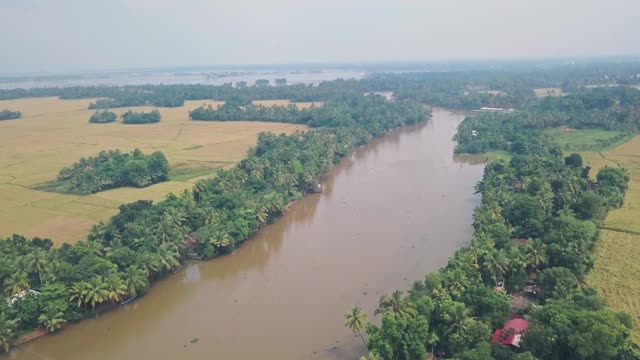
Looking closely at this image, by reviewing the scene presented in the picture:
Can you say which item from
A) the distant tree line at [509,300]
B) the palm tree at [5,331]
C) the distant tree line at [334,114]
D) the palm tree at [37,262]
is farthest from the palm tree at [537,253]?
the distant tree line at [334,114]

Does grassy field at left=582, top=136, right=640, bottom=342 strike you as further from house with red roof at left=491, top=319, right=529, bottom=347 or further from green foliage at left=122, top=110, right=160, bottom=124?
green foliage at left=122, top=110, right=160, bottom=124

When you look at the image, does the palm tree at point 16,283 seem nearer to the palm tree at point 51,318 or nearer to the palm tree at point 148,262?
the palm tree at point 51,318

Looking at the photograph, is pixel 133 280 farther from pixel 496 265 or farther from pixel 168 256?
pixel 496 265

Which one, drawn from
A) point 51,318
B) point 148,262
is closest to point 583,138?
point 148,262

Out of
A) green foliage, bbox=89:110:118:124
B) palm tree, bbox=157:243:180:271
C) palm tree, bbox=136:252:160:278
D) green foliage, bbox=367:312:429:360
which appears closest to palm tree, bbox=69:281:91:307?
palm tree, bbox=136:252:160:278

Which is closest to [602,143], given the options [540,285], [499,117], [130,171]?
[499,117]

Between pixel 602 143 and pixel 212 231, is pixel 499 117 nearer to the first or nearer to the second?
pixel 602 143

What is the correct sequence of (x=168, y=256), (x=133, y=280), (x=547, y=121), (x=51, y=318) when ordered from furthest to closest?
(x=547, y=121)
(x=168, y=256)
(x=133, y=280)
(x=51, y=318)
